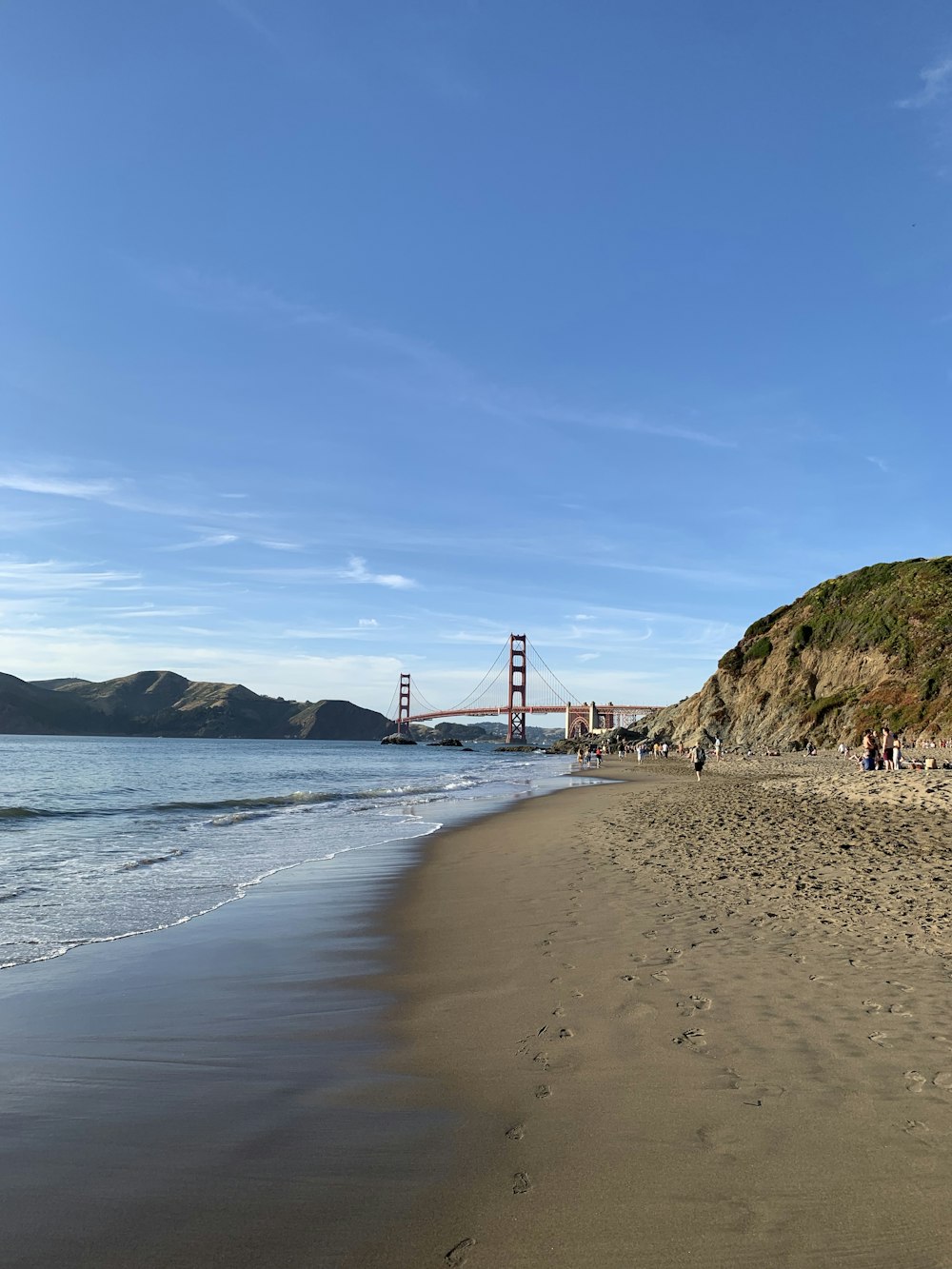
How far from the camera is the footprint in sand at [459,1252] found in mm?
2683

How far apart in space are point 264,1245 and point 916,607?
213 ft

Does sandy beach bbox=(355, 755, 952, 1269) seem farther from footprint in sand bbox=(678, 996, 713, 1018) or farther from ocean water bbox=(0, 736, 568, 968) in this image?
ocean water bbox=(0, 736, 568, 968)

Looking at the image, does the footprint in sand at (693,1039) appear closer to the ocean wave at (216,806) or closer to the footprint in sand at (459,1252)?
the footprint in sand at (459,1252)

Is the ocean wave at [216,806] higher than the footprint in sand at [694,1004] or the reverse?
the reverse

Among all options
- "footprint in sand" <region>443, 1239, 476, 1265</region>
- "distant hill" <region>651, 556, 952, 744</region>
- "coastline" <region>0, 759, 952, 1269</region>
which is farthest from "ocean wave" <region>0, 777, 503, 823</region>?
"distant hill" <region>651, 556, 952, 744</region>

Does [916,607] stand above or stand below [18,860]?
above

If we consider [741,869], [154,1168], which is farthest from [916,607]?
[154,1168]

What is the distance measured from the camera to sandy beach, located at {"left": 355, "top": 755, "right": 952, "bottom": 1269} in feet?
9.34

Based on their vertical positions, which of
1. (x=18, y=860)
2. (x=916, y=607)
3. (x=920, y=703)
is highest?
(x=916, y=607)

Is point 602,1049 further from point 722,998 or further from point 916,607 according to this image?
point 916,607

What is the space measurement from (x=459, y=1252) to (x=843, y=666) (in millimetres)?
64179

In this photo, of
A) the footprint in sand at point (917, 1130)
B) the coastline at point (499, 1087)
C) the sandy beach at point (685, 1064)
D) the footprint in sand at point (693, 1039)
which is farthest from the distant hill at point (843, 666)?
the footprint in sand at point (917, 1130)

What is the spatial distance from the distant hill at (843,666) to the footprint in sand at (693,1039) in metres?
47.5

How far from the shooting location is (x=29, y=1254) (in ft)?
8.92
